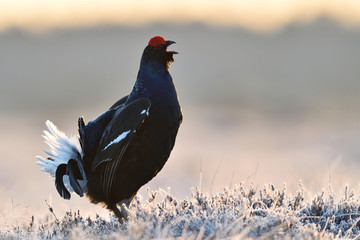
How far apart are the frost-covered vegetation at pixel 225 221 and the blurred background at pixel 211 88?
77 centimetres

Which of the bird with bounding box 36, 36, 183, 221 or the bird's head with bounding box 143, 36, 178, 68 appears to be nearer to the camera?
the bird with bounding box 36, 36, 183, 221

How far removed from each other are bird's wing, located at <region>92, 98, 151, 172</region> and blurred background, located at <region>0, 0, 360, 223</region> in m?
0.88

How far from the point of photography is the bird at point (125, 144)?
584 cm

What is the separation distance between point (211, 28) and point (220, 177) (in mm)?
30440

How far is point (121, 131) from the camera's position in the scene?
5.86 metres

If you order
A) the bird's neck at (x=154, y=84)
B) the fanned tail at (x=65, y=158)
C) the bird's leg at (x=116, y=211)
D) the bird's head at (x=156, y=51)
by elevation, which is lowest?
the bird's leg at (x=116, y=211)

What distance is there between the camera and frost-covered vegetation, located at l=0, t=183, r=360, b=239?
4.55 meters

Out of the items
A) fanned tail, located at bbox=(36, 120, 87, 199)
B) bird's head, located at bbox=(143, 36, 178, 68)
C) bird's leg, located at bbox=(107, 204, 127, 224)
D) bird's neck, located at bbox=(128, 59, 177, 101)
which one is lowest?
bird's leg, located at bbox=(107, 204, 127, 224)

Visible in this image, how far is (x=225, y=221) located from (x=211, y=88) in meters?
26.2

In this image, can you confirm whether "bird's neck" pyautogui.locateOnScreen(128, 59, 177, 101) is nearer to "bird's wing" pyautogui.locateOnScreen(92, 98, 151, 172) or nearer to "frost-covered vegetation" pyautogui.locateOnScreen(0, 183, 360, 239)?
"bird's wing" pyautogui.locateOnScreen(92, 98, 151, 172)

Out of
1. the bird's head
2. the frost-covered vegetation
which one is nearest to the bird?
the bird's head

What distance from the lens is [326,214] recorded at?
217 inches

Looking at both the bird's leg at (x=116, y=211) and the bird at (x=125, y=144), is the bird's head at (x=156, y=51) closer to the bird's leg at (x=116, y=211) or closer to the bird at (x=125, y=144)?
the bird at (x=125, y=144)

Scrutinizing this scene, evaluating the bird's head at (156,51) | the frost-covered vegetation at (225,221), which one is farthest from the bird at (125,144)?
the frost-covered vegetation at (225,221)
